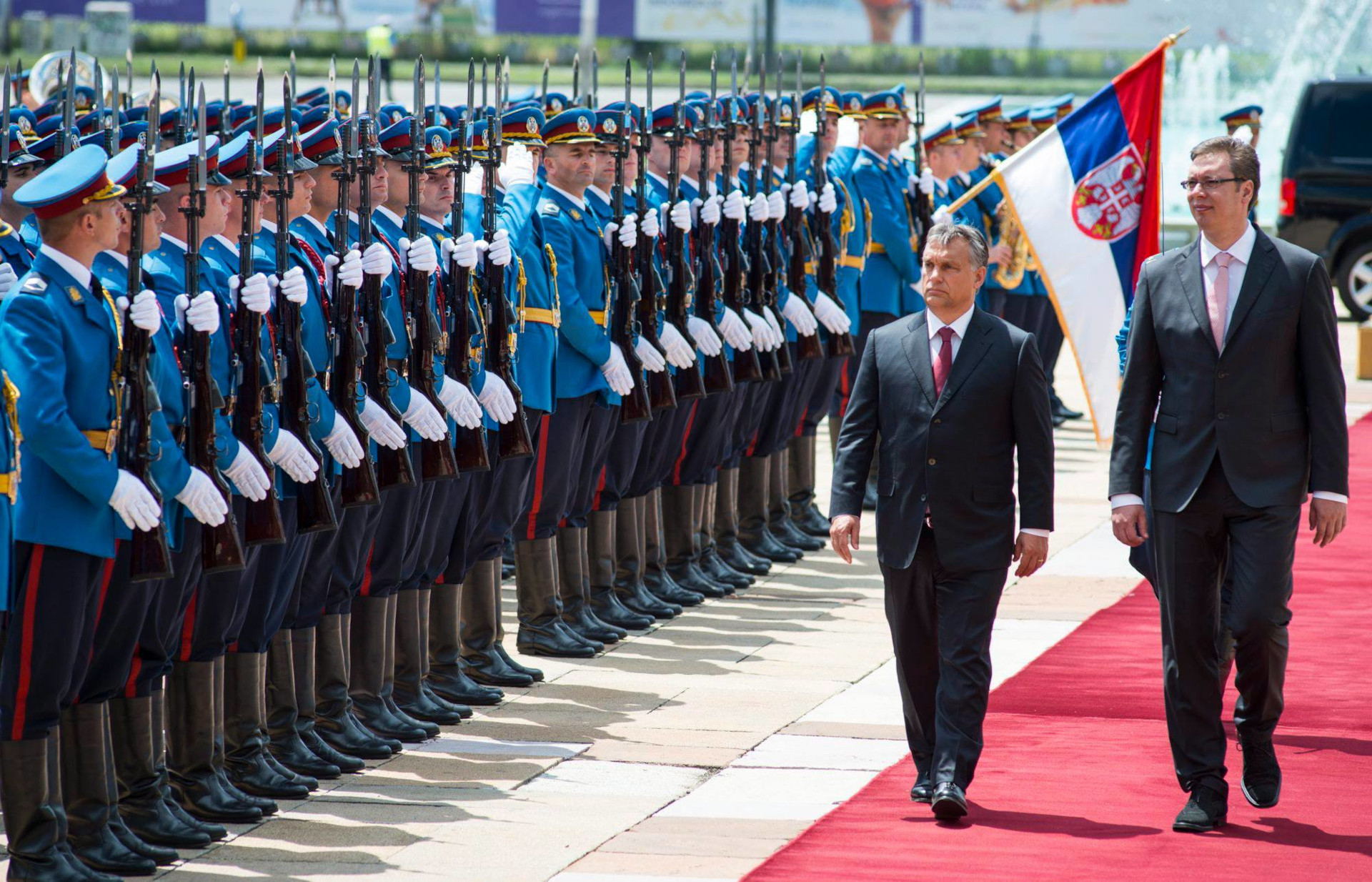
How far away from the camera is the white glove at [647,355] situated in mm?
8086

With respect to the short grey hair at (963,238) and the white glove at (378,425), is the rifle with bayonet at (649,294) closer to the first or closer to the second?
the white glove at (378,425)

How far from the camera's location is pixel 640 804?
5867mm

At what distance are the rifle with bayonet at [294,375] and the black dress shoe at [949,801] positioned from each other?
1.77 m

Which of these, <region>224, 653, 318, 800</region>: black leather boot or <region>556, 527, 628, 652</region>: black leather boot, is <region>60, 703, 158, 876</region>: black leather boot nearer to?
<region>224, 653, 318, 800</region>: black leather boot

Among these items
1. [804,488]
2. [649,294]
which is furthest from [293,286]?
[804,488]

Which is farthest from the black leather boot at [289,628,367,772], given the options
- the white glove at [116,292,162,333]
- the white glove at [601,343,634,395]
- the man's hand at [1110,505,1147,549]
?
the man's hand at [1110,505,1147,549]

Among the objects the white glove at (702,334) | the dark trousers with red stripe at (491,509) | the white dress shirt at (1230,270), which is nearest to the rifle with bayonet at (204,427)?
the dark trousers with red stripe at (491,509)

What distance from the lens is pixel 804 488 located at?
413 inches

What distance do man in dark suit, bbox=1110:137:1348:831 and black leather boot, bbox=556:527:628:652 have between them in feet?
9.09

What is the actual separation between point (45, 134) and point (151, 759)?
2662 mm

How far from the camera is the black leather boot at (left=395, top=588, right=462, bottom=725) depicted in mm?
6773

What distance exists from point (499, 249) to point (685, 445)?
2.17 m

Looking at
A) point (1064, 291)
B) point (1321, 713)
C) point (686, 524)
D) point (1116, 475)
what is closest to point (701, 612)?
point (686, 524)

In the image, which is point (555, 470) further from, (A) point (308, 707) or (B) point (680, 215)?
(A) point (308, 707)
